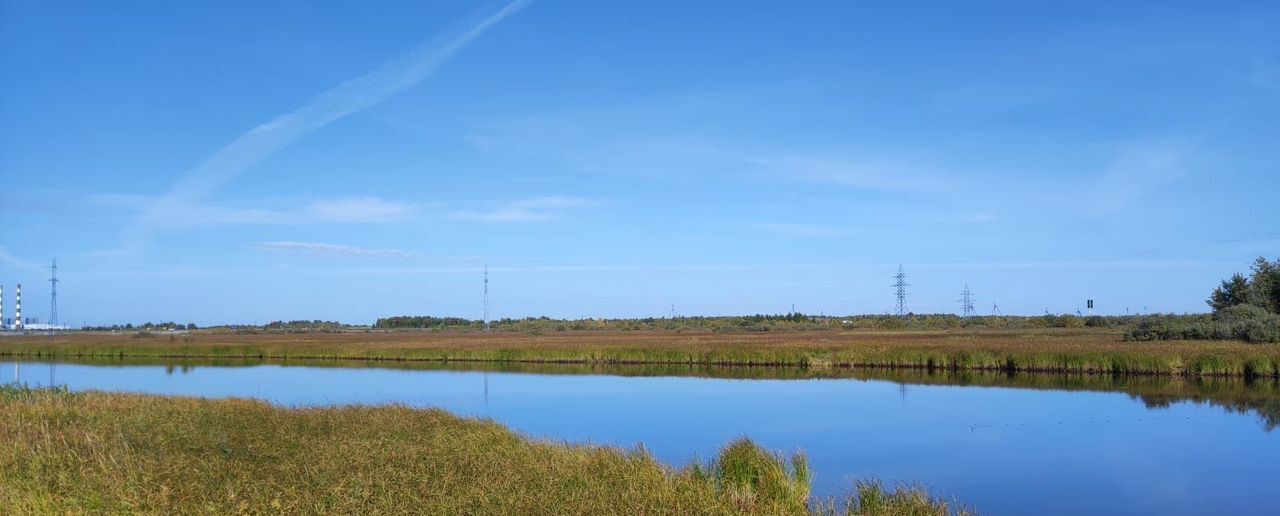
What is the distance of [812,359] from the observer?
44719 millimetres

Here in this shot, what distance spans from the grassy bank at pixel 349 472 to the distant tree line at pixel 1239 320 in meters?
37.2

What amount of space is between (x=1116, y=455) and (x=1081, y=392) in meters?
12.5

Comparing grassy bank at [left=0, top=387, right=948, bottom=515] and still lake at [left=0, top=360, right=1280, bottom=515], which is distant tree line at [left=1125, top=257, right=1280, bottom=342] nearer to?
still lake at [left=0, top=360, right=1280, bottom=515]

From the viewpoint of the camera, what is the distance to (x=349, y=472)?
10.9m

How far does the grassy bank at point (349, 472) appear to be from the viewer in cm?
951

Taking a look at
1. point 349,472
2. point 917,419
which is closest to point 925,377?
point 917,419

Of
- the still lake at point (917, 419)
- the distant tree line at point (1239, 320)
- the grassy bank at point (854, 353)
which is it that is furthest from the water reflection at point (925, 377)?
the distant tree line at point (1239, 320)

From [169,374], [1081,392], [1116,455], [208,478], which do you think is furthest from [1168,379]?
[169,374]

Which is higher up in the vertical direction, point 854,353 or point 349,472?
point 349,472

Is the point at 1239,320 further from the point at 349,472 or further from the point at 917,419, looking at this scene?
the point at 349,472

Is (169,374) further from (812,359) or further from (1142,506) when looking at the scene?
(1142,506)

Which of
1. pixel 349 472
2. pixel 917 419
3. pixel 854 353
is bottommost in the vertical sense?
pixel 917 419

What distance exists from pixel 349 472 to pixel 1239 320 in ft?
156

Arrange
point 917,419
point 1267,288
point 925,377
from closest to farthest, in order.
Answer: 1. point 917,419
2. point 925,377
3. point 1267,288
